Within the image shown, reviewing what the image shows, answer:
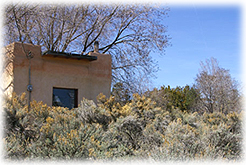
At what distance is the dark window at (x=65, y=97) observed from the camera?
11248mm

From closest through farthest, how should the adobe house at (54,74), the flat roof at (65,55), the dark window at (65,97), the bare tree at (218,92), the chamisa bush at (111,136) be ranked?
the chamisa bush at (111,136) → the adobe house at (54,74) → the flat roof at (65,55) → the dark window at (65,97) → the bare tree at (218,92)

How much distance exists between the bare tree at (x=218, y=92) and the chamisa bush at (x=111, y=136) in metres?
13.6

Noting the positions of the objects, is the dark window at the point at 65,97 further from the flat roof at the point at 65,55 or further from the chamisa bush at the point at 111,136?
the chamisa bush at the point at 111,136

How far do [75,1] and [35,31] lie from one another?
2154 millimetres

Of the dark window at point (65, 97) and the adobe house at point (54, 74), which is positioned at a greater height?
the adobe house at point (54, 74)

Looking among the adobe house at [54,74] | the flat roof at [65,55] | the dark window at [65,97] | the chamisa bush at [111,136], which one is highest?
the flat roof at [65,55]

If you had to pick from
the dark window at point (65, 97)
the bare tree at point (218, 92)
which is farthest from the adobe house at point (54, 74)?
the bare tree at point (218, 92)

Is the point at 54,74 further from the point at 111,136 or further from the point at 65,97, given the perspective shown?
the point at 111,136

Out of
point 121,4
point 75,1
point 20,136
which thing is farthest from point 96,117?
point 121,4

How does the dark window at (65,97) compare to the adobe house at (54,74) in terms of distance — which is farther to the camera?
the dark window at (65,97)

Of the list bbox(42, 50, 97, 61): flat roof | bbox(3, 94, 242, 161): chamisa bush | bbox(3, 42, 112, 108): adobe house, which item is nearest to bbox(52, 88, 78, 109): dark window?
bbox(3, 42, 112, 108): adobe house

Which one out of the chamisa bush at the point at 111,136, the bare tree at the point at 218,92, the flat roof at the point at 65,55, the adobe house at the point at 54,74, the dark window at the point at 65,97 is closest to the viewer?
the chamisa bush at the point at 111,136

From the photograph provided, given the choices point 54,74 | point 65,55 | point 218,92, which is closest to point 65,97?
point 54,74

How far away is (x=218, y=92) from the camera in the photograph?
20344 mm
